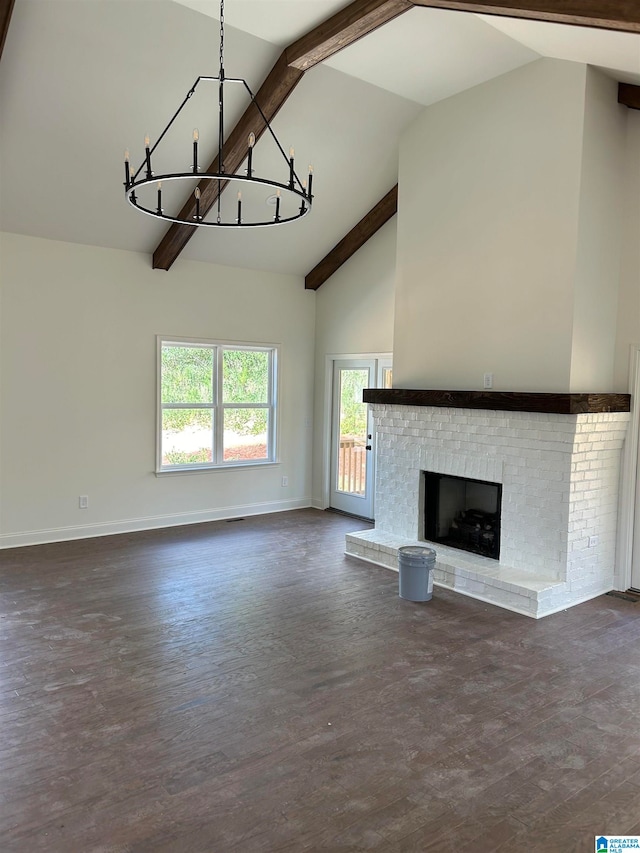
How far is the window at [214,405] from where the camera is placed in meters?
6.92

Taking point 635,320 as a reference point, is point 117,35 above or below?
above

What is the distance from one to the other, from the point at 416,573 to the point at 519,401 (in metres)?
1.51

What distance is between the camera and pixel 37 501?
603 cm

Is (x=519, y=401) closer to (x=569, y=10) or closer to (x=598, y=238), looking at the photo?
(x=598, y=238)

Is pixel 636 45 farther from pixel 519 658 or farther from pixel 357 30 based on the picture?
pixel 519 658

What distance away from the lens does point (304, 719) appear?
303 centimetres

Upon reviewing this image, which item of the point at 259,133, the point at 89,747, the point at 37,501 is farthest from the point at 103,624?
the point at 259,133

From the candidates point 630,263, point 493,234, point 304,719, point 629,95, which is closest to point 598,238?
point 630,263

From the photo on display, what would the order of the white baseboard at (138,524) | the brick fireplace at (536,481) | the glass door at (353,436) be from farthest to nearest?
the glass door at (353,436) < the white baseboard at (138,524) < the brick fireplace at (536,481)

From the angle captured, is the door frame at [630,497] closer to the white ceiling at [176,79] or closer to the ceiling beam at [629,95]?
the ceiling beam at [629,95]

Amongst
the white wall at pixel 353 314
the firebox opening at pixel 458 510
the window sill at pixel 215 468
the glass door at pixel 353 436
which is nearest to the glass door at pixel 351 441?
the glass door at pixel 353 436

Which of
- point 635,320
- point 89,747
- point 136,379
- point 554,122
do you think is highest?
point 554,122

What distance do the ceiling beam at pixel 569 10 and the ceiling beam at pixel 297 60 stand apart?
0.58 meters

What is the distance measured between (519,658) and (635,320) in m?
2.76
